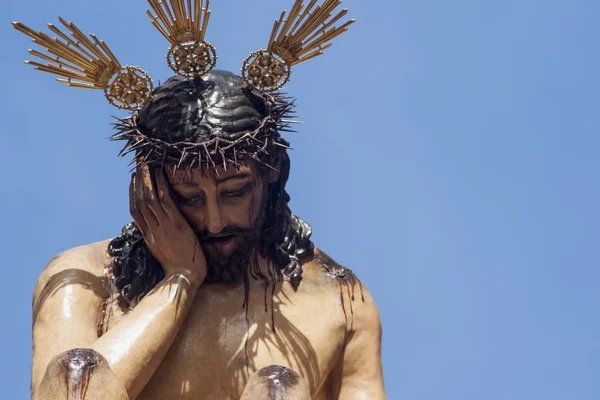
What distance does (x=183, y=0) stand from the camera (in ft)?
38.2

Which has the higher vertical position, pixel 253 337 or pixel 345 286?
pixel 345 286

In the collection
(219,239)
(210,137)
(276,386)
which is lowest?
(276,386)

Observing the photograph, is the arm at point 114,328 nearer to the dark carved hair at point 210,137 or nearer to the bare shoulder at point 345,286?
the dark carved hair at point 210,137

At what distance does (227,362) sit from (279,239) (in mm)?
1068

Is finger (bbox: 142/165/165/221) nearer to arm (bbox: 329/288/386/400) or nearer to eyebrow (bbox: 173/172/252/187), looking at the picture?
eyebrow (bbox: 173/172/252/187)

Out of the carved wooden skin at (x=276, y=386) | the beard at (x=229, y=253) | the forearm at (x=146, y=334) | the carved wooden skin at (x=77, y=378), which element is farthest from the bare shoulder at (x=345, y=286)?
the carved wooden skin at (x=77, y=378)

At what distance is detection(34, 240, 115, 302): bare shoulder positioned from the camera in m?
11.8

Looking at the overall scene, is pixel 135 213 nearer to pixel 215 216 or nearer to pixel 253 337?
pixel 215 216

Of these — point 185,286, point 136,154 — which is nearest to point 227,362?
point 185,286

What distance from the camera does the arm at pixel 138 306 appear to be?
1117 cm

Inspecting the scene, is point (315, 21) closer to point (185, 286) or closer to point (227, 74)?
point (227, 74)

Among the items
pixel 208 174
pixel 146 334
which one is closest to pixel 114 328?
pixel 146 334

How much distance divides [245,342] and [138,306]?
0.76m

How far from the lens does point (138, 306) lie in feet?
37.8
